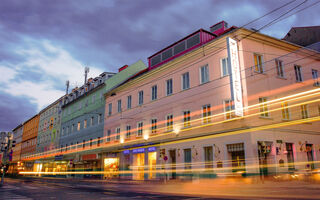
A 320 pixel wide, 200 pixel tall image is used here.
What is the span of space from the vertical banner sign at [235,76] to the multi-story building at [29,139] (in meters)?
61.1

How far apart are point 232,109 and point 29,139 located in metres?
68.1

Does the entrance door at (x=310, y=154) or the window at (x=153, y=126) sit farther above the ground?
the window at (x=153, y=126)

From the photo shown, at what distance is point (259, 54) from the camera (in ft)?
73.4

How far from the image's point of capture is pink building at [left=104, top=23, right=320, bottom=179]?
20.0 metres

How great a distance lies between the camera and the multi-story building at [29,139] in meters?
69.2

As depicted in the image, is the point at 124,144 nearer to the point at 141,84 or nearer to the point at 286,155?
the point at 141,84

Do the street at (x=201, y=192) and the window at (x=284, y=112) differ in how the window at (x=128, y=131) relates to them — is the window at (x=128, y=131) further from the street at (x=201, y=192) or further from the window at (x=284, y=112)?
the window at (x=284, y=112)

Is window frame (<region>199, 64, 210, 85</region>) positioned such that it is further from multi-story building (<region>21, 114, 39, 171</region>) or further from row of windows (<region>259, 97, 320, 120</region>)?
multi-story building (<region>21, 114, 39, 171</region>)

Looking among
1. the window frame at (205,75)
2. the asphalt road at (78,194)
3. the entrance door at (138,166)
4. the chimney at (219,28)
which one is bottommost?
the asphalt road at (78,194)

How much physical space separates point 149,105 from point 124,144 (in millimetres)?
6270

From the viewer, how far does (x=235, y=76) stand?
20.0 meters

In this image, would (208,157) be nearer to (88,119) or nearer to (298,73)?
(298,73)

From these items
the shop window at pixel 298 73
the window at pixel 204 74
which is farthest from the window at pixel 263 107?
the shop window at pixel 298 73

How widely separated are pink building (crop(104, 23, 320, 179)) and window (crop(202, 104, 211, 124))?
0.08 metres
